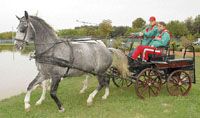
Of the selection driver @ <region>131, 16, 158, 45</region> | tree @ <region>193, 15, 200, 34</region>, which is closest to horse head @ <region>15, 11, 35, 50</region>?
driver @ <region>131, 16, 158, 45</region>

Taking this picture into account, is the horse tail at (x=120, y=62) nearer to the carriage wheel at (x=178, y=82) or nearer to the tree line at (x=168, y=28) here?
the carriage wheel at (x=178, y=82)

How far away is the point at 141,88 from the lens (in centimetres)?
894

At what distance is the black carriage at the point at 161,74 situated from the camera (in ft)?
28.8

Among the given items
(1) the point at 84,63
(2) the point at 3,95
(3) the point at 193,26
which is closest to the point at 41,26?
(1) the point at 84,63

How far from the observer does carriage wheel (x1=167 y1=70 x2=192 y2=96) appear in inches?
357

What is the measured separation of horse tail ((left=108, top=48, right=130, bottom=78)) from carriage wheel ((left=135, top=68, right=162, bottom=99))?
49 centimetres

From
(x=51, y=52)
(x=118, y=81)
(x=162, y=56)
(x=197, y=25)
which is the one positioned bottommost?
(x=118, y=81)

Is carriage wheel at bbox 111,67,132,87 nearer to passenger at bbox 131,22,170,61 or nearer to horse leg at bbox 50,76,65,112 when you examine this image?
passenger at bbox 131,22,170,61

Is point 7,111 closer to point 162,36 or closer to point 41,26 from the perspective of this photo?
point 41,26

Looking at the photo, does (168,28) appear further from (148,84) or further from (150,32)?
(148,84)

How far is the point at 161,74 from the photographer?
925cm

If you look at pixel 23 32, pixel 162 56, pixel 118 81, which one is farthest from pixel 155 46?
pixel 23 32

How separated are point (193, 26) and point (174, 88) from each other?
58.6 metres

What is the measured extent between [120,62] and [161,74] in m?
1.28
